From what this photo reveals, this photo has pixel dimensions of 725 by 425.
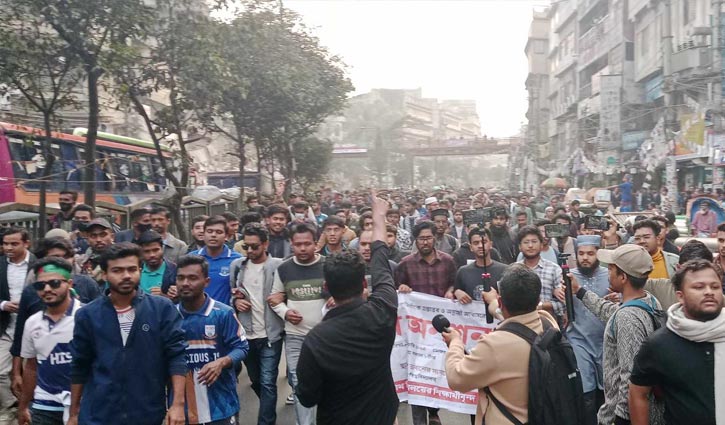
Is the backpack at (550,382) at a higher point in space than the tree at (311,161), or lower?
lower

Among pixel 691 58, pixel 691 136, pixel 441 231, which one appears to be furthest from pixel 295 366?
pixel 691 58

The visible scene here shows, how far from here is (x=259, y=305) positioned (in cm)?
553

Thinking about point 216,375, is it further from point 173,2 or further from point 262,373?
point 173,2

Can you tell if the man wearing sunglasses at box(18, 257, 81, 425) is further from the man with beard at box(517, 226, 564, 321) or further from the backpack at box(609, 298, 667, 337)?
the man with beard at box(517, 226, 564, 321)

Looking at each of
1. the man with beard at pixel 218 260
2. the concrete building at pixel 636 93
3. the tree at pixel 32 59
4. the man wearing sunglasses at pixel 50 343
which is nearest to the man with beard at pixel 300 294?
the man with beard at pixel 218 260

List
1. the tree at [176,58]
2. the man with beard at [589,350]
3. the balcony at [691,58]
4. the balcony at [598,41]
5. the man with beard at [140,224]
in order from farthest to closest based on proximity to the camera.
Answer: the balcony at [598,41], the balcony at [691,58], the tree at [176,58], the man with beard at [140,224], the man with beard at [589,350]

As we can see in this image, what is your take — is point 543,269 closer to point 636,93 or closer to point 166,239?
point 166,239

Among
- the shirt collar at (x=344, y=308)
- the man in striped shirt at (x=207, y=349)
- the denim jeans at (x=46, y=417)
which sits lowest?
the denim jeans at (x=46, y=417)

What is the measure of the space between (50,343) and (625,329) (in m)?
3.36

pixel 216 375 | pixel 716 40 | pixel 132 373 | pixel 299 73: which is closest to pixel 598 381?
pixel 216 375

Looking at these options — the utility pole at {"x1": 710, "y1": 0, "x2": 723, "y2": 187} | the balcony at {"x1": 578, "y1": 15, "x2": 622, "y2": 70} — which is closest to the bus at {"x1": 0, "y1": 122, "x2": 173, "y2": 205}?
the utility pole at {"x1": 710, "y1": 0, "x2": 723, "y2": 187}

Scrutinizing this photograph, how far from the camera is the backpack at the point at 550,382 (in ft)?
9.57

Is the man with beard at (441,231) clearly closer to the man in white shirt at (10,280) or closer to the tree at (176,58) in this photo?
the man in white shirt at (10,280)

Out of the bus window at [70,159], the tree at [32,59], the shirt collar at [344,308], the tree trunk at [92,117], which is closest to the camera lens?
the shirt collar at [344,308]
